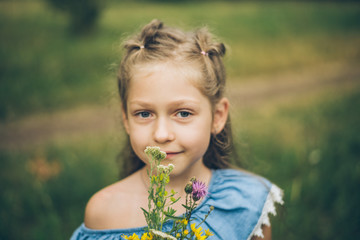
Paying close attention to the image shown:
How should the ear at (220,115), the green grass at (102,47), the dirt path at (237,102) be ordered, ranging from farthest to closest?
1. the green grass at (102,47)
2. the dirt path at (237,102)
3. the ear at (220,115)

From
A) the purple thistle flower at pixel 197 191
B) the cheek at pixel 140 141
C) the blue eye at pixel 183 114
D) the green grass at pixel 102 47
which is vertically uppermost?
the green grass at pixel 102 47

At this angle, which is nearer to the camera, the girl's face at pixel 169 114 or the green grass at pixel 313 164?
the girl's face at pixel 169 114

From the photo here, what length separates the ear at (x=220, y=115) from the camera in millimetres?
→ 1758

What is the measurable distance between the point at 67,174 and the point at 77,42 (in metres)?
5.49

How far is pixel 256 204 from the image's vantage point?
1.73 m

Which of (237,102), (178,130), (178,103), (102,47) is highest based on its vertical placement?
(102,47)

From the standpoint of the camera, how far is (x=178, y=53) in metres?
1.62

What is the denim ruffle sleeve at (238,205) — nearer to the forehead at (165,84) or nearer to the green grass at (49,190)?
the forehead at (165,84)

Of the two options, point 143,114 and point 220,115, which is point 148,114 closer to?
point 143,114

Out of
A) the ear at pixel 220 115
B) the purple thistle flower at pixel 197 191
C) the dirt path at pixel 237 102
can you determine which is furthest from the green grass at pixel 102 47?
the purple thistle flower at pixel 197 191

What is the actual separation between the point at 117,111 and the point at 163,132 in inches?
36.5

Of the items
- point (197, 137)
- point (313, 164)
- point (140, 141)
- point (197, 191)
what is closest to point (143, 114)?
point (140, 141)

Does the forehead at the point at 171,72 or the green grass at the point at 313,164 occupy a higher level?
the forehead at the point at 171,72

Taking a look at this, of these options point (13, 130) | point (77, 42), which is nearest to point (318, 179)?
point (13, 130)
